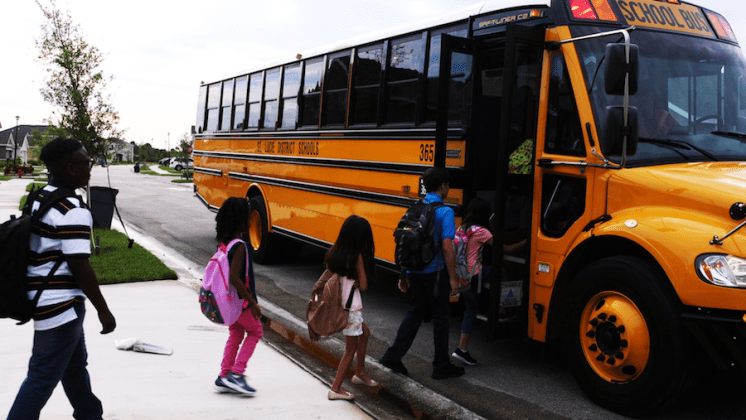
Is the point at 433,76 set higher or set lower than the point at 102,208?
higher

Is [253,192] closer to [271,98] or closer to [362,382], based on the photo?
[271,98]

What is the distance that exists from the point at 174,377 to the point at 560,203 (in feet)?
10.2

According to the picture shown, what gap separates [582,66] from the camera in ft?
16.0

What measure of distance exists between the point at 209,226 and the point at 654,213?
12.5 meters

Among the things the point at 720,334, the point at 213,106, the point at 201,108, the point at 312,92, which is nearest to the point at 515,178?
the point at 720,334

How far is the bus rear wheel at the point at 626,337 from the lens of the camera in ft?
13.2

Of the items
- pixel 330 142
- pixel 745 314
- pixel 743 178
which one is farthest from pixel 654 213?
pixel 330 142

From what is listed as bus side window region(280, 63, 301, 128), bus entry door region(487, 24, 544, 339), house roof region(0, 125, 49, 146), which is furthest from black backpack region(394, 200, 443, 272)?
house roof region(0, 125, 49, 146)

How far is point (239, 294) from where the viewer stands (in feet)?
14.3

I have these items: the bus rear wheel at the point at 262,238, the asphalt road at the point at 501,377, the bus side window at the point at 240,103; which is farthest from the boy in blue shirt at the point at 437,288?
the bus side window at the point at 240,103

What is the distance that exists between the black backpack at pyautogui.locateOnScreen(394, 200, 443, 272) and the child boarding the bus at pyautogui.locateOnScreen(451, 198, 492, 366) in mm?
490

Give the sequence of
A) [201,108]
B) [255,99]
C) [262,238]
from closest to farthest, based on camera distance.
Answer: [262,238]
[255,99]
[201,108]

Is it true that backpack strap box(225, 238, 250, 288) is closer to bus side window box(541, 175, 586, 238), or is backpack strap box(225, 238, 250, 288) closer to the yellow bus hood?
bus side window box(541, 175, 586, 238)

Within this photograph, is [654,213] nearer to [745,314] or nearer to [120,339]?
[745,314]
